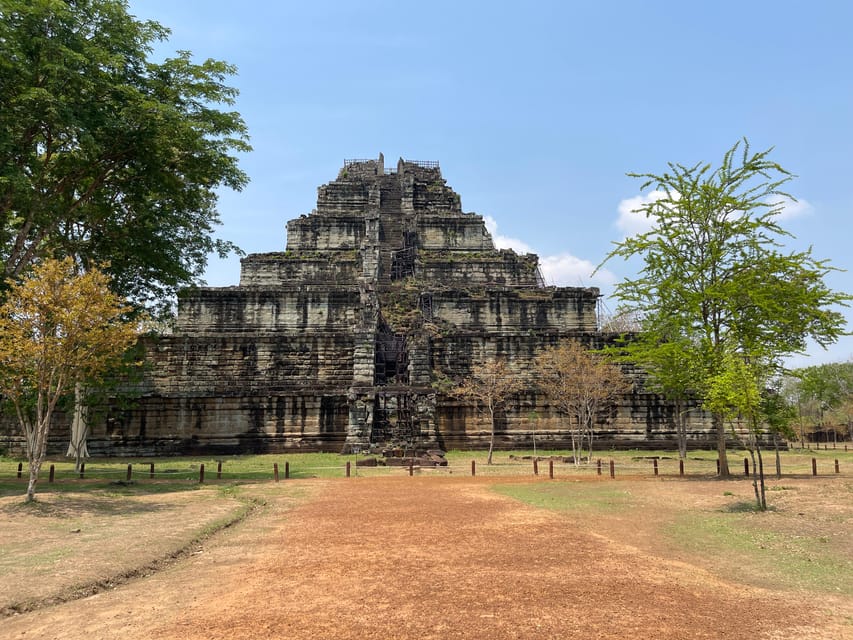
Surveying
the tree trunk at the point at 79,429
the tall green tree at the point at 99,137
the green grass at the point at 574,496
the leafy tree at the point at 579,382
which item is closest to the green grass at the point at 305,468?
the tree trunk at the point at 79,429

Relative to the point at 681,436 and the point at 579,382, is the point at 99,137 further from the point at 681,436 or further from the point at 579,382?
the point at 681,436

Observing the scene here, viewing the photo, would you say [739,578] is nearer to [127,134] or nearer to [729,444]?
[127,134]

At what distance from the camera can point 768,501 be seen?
41.7 ft

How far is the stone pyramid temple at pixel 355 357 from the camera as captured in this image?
2520 cm

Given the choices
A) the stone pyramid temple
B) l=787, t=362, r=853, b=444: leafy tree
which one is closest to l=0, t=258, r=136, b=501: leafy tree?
the stone pyramid temple

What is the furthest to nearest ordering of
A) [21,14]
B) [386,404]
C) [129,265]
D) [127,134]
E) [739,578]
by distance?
[386,404] → [129,265] → [127,134] → [21,14] → [739,578]

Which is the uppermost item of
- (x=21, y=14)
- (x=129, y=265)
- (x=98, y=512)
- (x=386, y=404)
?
(x=21, y=14)

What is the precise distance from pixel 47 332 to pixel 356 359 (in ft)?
47.6

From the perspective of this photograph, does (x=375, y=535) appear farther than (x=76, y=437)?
No

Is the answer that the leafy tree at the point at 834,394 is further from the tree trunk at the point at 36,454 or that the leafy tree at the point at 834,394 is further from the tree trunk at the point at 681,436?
the tree trunk at the point at 36,454

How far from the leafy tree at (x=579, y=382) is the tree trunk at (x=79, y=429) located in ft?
55.8

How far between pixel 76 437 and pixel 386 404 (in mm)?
11761

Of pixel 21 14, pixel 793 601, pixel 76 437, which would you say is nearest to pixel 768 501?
pixel 793 601

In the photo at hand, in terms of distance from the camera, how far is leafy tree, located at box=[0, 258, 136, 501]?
41.8ft
